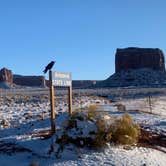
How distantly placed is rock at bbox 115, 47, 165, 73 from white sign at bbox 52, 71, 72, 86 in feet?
529

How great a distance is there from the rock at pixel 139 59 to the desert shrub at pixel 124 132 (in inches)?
6469

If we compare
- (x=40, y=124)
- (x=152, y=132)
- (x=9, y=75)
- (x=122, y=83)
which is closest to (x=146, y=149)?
(x=152, y=132)

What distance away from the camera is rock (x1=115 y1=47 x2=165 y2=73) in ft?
587

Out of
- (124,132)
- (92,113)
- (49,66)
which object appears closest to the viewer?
(124,132)

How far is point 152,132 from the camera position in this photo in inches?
716

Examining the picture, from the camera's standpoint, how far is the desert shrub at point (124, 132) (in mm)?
14570

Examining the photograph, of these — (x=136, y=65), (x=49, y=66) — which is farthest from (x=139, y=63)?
(x=49, y=66)

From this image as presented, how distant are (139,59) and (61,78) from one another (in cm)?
16204

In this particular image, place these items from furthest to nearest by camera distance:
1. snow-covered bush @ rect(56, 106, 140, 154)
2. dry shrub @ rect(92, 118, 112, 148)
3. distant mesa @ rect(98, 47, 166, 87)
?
distant mesa @ rect(98, 47, 166, 87), snow-covered bush @ rect(56, 106, 140, 154), dry shrub @ rect(92, 118, 112, 148)

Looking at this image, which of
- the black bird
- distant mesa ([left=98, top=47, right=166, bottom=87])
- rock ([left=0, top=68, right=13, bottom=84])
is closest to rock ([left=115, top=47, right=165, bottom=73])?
distant mesa ([left=98, top=47, right=166, bottom=87])

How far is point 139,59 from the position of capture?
178 meters

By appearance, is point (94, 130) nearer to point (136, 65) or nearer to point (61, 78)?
point (61, 78)

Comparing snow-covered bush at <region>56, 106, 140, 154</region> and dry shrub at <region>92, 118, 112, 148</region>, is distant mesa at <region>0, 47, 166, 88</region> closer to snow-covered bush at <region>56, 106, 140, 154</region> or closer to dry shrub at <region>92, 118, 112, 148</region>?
snow-covered bush at <region>56, 106, 140, 154</region>

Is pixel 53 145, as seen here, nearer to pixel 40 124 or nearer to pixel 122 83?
pixel 40 124
